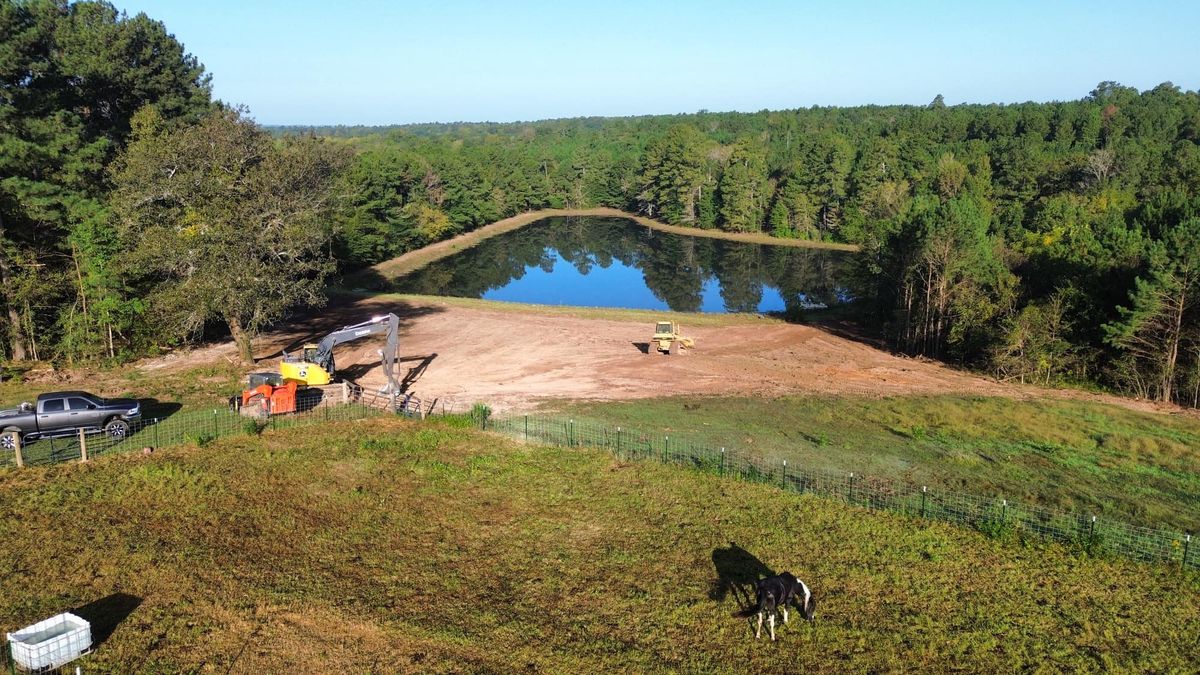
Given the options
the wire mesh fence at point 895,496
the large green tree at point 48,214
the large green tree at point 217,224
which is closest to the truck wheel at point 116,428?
the large green tree at point 217,224

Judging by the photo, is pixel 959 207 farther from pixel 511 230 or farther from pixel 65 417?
pixel 511 230

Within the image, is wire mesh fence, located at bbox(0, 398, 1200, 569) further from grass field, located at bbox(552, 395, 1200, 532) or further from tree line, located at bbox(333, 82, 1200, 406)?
tree line, located at bbox(333, 82, 1200, 406)

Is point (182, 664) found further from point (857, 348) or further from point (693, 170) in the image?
point (693, 170)

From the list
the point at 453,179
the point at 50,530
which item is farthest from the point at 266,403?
the point at 453,179

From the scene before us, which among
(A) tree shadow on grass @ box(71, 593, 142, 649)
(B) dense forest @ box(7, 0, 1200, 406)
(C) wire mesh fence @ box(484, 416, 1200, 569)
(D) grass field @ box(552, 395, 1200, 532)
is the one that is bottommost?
(D) grass field @ box(552, 395, 1200, 532)

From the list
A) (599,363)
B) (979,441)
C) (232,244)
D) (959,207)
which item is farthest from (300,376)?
(959,207)

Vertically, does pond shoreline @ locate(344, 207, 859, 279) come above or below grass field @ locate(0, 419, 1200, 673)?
above

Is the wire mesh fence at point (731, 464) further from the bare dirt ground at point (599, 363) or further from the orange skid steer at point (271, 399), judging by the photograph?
the bare dirt ground at point (599, 363)

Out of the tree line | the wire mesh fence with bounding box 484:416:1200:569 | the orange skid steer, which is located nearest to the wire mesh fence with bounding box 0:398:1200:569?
the wire mesh fence with bounding box 484:416:1200:569
